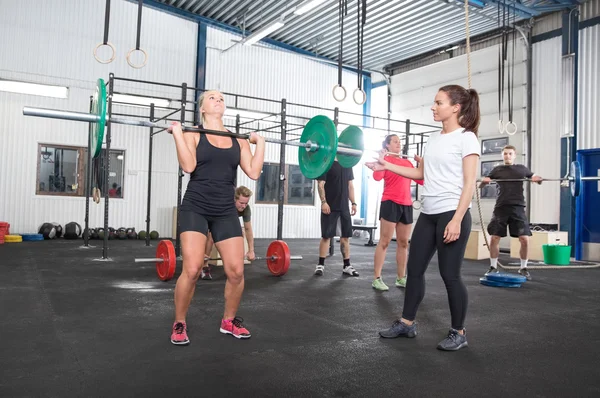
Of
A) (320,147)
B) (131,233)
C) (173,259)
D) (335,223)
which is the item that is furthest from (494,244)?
(131,233)

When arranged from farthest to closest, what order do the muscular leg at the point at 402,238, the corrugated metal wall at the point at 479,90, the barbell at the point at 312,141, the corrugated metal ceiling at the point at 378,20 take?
the corrugated metal wall at the point at 479,90
the corrugated metal ceiling at the point at 378,20
the muscular leg at the point at 402,238
the barbell at the point at 312,141

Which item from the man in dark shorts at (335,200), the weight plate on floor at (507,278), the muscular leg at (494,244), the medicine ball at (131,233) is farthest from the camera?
the medicine ball at (131,233)

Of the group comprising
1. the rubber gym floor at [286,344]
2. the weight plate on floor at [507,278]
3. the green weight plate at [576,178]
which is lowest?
the rubber gym floor at [286,344]

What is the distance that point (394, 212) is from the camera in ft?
11.0

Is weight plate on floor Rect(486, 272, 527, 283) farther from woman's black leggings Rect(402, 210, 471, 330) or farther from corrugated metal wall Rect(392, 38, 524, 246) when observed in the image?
corrugated metal wall Rect(392, 38, 524, 246)

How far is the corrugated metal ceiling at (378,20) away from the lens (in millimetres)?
7747

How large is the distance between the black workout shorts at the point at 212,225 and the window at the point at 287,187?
7560mm

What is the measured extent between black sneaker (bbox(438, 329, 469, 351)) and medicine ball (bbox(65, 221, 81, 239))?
6945mm

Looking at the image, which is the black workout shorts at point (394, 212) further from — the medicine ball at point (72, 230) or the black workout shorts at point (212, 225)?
the medicine ball at point (72, 230)

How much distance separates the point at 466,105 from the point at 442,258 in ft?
2.20

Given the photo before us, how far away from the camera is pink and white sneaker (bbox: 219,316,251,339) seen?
2.12 m

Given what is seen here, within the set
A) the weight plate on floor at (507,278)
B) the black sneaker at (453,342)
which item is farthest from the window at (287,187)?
the black sneaker at (453,342)

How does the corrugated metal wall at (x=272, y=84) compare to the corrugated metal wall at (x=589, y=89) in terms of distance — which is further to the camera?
the corrugated metal wall at (x=272, y=84)

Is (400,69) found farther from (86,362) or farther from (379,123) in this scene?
(86,362)
